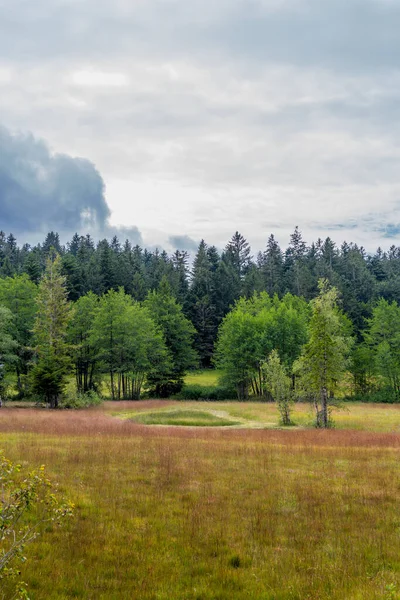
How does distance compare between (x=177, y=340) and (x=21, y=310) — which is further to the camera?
(x=177, y=340)

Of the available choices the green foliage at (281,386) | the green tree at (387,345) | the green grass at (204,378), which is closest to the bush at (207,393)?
the green grass at (204,378)

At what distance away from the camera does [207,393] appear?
214ft

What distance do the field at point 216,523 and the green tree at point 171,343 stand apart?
A: 4459 centimetres

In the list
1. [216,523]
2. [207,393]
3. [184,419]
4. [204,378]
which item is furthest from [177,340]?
[216,523]

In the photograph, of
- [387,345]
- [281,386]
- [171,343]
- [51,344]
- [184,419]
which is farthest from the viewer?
[171,343]

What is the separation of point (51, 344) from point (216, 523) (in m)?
41.5

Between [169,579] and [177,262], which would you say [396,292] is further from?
[169,579]

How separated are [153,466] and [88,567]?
7661mm

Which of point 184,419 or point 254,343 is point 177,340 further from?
point 184,419

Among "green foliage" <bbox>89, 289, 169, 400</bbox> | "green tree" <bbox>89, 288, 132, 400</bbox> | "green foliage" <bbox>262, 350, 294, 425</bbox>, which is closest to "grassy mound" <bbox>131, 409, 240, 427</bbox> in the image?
"green foliage" <bbox>262, 350, 294, 425</bbox>

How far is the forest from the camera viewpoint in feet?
112

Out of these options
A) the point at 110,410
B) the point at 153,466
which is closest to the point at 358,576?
the point at 153,466

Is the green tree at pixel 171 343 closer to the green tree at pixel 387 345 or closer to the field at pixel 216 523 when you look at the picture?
the green tree at pixel 387 345

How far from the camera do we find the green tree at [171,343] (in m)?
64.4
